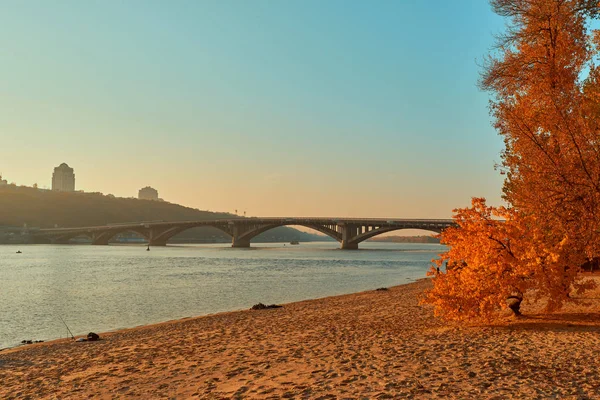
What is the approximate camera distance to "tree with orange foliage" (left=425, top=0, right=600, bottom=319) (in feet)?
47.5

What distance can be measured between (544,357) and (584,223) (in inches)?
194

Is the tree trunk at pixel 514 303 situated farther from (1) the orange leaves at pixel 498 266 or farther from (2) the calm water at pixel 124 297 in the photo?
(2) the calm water at pixel 124 297

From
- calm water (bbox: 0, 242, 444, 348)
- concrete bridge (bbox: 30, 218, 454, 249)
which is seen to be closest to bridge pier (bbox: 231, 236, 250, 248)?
concrete bridge (bbox: 30, 218, 454, 249)

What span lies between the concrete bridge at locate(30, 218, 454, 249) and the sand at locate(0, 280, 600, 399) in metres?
99.7

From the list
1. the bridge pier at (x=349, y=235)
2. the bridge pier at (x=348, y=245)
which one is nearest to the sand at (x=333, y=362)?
the bridge pier at (x=349, y=235)

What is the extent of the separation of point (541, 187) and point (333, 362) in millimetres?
8164

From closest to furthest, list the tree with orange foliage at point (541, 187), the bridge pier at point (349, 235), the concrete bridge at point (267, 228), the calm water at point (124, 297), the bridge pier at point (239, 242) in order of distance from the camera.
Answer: the tree with orange foliage at point (541, 187) → the calm water at point (124, 297) → the concrete bridge at point (267, 228) → the bridge pier at point (349, 235) → the bridge pier at point (239, 242)

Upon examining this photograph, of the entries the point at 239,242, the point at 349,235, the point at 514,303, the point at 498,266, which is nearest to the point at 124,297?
the point at 514,303

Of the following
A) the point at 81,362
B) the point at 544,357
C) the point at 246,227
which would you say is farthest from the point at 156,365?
the point at 246,227

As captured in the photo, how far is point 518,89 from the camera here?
18.6 meters

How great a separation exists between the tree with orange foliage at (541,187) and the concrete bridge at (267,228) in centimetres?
9799

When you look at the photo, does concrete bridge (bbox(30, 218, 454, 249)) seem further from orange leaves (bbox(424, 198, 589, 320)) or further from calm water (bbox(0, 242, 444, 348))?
orange leaves (bbox(424, 198, 589, 320))

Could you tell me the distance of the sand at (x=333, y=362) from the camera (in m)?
9.80

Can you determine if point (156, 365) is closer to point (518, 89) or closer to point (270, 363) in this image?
point (270, 363)
